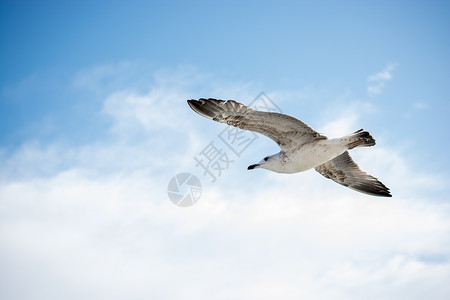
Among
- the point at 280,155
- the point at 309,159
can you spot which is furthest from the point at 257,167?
the point at 309,159

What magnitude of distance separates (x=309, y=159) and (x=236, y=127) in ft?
7.37

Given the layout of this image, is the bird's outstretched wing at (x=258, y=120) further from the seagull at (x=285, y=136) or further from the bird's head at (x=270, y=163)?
the bird's head at (x=270, y=163)

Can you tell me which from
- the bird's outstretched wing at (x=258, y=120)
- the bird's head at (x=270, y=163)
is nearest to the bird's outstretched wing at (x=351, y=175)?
the bird's head at (x=270, y=163)

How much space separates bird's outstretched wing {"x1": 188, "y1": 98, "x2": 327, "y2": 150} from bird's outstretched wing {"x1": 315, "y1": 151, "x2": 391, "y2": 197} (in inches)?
98.1

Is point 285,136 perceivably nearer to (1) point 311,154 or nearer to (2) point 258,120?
(1) point 311,154

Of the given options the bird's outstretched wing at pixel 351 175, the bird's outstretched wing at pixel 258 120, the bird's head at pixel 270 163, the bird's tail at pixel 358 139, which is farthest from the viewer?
the bird's outstretched wing at pixel 351 175

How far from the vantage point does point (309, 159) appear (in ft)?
Answer: 37.5

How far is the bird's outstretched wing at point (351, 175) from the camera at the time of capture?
43.6ft

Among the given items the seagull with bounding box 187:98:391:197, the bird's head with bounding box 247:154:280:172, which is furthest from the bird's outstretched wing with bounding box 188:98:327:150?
the bird's head with bounding box 247:154:280:172

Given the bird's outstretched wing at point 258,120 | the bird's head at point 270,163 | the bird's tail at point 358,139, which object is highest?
the bird's outstretched wing at point 258,120

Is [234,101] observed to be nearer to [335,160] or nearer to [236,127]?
[236,127]

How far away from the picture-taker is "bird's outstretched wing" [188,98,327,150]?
10562 millimetres

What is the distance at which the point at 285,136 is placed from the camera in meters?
11.3

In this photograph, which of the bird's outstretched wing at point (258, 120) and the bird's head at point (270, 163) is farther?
the bird's head at point (270, 163)
